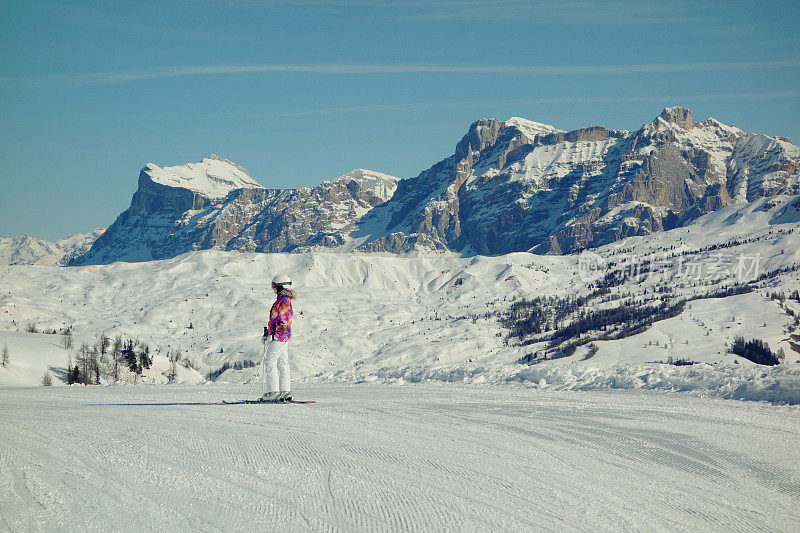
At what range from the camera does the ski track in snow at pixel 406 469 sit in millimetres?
7723

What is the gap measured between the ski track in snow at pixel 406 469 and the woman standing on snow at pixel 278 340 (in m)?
2.46

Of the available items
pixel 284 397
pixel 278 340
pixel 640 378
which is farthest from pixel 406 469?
pixel 640 378

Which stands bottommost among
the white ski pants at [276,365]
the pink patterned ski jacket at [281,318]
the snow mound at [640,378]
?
the snow mound at [640,378]

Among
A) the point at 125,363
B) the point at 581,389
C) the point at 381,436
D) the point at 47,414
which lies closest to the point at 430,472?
the point at 381,436

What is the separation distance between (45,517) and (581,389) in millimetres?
16946

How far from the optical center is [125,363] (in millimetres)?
98625

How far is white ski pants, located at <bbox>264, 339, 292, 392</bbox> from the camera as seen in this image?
18.3 meters

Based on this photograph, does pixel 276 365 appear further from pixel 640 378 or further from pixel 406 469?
Answer: pixel 640 378

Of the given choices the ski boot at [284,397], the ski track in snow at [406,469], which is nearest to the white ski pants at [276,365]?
the ski boot at [284,397]

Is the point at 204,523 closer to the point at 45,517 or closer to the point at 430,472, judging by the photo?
the point at 45,517

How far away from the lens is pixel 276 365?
18703mm

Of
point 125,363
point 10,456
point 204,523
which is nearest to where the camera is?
point 204,523

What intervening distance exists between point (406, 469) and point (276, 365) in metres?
9.60

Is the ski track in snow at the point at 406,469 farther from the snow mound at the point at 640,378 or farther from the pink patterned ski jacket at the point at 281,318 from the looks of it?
the pink patterned ski jacket at the point at 281,318
